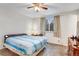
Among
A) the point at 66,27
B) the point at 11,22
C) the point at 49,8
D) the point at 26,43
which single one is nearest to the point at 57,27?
the point at 66,27

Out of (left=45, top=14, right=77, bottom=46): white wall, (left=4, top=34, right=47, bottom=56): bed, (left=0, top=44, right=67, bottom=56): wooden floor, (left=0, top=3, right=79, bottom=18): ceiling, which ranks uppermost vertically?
(left=0, top=3, right=79, bottom=18): ceiling

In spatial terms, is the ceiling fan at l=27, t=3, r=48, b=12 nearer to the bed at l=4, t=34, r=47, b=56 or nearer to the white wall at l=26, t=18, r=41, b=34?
the white wall at l=26, t=18, r=41, b=34

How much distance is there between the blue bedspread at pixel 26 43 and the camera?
131 cm

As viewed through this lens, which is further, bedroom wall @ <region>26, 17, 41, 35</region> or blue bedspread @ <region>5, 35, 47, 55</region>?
bedroom wall @ <region>26, 17, 41, 35</region>

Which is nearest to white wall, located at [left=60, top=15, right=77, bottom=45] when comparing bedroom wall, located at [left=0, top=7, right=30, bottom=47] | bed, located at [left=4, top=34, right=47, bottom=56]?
bed, located at [left=4, top=34, right=47, bottom=56]

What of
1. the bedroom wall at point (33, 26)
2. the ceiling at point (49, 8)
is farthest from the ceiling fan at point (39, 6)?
the bedroom wall at point (33, 26)

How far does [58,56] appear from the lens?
137 centimetres

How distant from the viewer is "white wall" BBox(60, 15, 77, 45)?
53.4 inches

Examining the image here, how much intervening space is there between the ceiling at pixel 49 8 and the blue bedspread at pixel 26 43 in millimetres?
327

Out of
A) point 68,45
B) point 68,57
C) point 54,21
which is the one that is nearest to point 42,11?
point 54,21

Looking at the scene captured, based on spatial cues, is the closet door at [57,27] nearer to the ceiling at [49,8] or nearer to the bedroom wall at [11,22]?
the ceiling at [49,8]

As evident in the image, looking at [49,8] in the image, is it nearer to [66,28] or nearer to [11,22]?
[66,28]

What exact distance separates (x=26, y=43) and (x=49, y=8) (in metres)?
0.55

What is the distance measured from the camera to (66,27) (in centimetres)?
138
